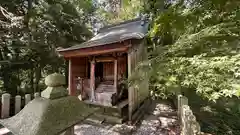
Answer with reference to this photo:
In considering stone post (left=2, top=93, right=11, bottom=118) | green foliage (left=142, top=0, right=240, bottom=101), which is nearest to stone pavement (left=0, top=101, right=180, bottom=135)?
stone post (left=2, top=93, right=11, bottom=118)

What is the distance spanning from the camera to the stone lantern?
1723 mm

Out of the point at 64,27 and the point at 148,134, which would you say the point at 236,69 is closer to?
the point at 148,134

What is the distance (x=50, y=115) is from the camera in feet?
5.95

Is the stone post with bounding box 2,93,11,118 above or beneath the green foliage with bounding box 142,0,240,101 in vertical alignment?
beneath

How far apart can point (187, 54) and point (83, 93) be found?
6106 millimetres

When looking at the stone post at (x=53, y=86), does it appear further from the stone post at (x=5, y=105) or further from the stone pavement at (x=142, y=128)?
the stone post at (x=5, y=105)

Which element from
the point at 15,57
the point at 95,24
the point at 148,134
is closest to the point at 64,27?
the point at 15,57

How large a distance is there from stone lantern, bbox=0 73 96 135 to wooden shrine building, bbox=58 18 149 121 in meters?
3.92

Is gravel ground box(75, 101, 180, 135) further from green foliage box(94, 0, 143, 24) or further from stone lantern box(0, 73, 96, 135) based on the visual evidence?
green foliage box(94, 0, 143, 24)

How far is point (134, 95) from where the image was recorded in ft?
21.7

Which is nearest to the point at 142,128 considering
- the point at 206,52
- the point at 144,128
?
the point at 144,128

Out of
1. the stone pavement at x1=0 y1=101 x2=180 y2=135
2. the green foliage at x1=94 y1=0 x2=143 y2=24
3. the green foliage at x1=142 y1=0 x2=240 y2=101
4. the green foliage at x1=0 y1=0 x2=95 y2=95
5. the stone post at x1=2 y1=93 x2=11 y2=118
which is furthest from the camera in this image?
the green foliage at x1=94 y1=0 x2=143 y2=24

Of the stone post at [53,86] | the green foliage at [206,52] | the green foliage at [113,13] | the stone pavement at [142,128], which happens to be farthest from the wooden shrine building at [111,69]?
the green foliage at [113,13]

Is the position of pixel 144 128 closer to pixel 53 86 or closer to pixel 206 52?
pixel 206 52
